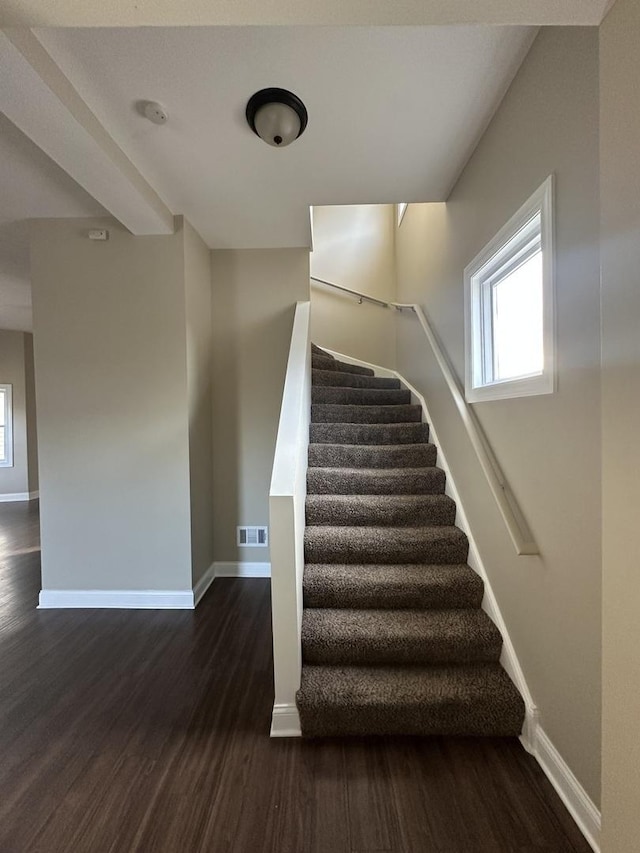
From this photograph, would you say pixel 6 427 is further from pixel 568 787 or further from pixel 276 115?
pixel 568 787

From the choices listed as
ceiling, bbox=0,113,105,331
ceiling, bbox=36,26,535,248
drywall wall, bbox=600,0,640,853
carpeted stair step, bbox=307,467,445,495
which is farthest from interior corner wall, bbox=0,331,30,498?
drywall wall, bbox=600,0,640,853

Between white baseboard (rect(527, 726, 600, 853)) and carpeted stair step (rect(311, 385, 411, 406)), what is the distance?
96.2 inches

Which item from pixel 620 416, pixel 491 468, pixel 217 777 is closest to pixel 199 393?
pixel 491 468

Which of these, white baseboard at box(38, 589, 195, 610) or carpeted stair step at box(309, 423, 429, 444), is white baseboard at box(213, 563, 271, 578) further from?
carpeted stair step at box(309, 423, 429, 444)

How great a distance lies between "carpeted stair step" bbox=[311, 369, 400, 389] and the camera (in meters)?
3.48

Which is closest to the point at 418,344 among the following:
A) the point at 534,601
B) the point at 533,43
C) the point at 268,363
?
the point at 268,363

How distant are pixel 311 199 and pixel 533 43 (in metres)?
1.33

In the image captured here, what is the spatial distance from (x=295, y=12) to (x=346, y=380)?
9.17ft

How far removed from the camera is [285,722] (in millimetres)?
1550

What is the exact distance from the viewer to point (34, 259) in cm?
262

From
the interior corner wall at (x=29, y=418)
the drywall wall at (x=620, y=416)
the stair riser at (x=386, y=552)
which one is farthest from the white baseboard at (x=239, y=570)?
the interior corner wall at (x=29, y=418)

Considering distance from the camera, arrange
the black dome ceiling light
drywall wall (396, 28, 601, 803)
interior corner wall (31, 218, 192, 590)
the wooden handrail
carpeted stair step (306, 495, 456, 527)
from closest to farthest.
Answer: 1. drywall wall (396, 28, 601, 803)
2. the wooden handrail
3. the black dome ceiling light
4. carpeted stair step (306, 495, 456, 527)
5. interior corner wall (31, 218, 192, 590)

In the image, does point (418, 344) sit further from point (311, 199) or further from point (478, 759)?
point (478, 759)

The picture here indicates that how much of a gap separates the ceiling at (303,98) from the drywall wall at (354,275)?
6.73 ft
